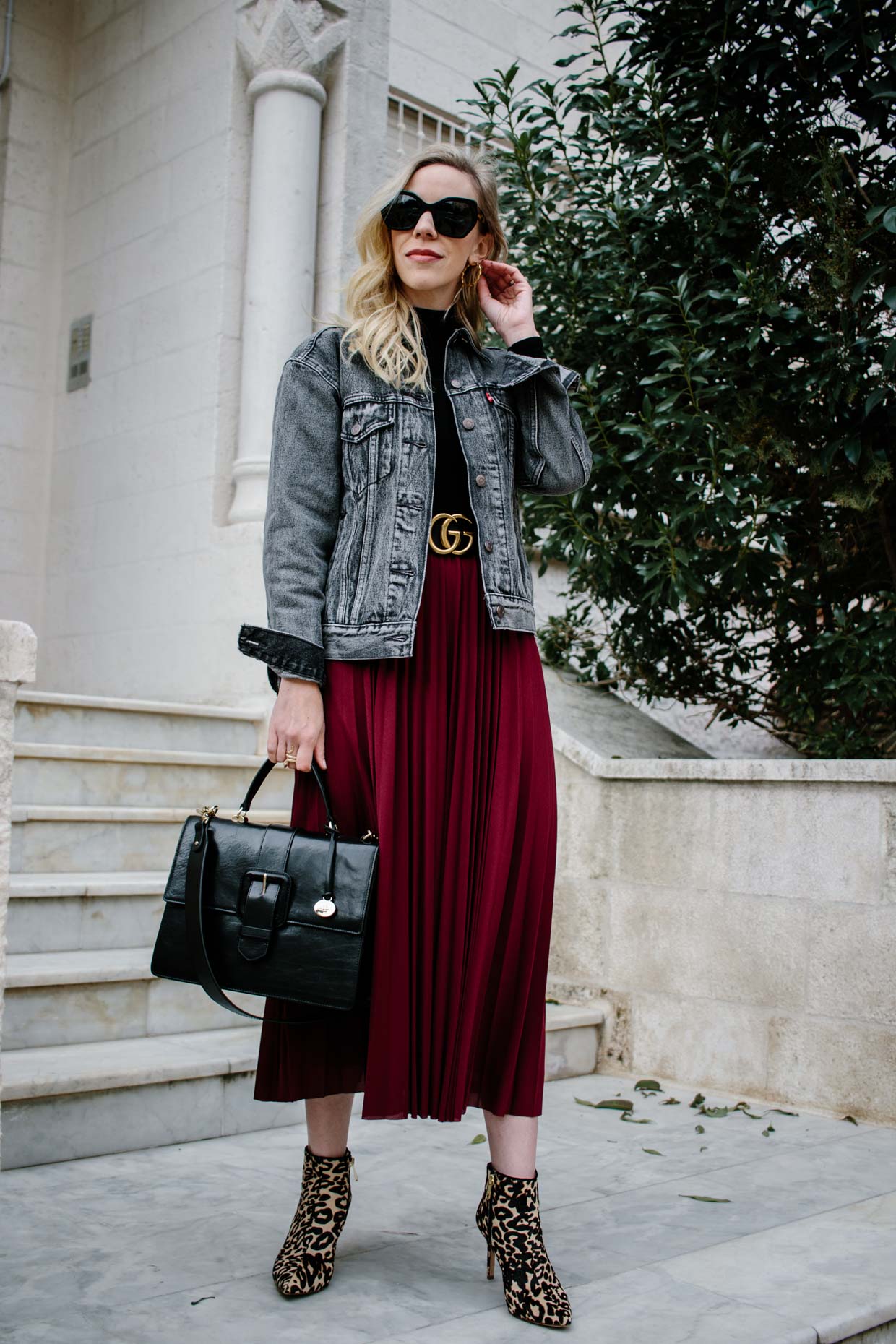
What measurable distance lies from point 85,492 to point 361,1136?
401cm

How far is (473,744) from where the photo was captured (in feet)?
7.01

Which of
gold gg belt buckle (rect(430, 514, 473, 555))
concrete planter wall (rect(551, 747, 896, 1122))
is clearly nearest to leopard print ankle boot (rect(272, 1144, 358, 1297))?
gold gg belt buckle (rect(430, 514, 473, 555))

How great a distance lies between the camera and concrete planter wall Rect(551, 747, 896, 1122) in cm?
337

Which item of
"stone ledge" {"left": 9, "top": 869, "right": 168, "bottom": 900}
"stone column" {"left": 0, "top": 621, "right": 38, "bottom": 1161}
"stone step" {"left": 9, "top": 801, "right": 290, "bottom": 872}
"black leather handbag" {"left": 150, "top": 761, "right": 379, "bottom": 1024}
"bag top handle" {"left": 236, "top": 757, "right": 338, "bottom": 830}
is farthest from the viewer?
"stone step" {"left": 9, "top": 801, "right": 290, "bottom": 872}

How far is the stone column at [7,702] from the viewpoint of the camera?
156 centimetres

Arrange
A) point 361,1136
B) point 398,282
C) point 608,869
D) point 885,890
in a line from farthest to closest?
point 608,869 → point 885,890 → point 361,1136 → point 398,282

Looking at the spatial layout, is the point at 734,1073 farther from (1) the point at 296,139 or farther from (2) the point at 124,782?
(1) the point at 296,139

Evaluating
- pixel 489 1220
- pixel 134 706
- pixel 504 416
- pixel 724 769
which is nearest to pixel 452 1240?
pixel 489 1220

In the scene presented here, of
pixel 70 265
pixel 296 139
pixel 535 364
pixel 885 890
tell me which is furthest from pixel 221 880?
pixel 70 265

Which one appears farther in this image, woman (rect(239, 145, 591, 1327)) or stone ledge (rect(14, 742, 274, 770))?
stone ledge (rect(14, 742, 274, 770))

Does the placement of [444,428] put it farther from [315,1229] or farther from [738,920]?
[738,920]

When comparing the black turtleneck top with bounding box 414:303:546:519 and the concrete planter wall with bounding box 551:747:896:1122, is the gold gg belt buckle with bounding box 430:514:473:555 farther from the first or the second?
the concrete planter wall with bounding box 551:747:896:1122

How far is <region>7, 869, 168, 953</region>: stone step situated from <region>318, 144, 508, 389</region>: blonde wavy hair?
177cm

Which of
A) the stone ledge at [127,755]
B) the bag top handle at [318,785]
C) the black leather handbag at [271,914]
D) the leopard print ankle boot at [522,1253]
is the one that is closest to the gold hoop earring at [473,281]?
the bag top handle at [318,785]
